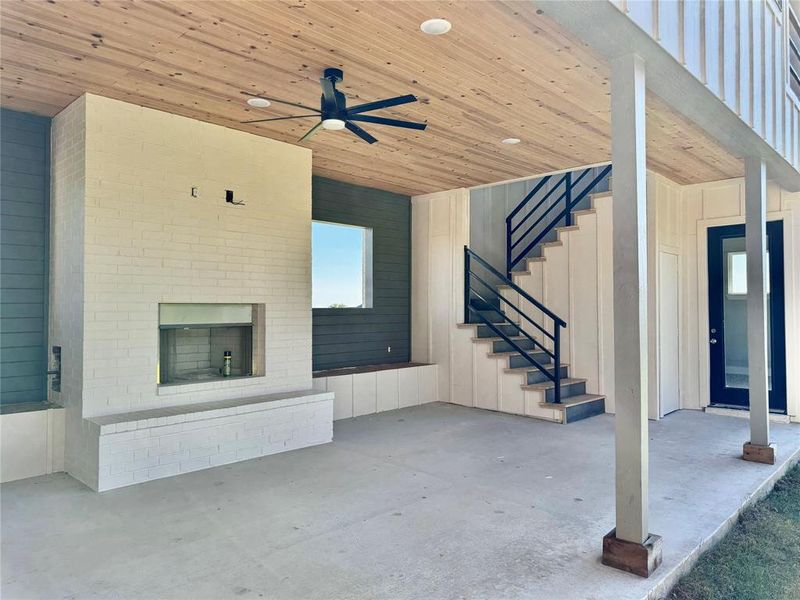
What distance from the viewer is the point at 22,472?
4.11 metres

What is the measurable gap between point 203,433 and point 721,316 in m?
6.25

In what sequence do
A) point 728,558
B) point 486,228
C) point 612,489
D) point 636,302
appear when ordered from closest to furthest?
1. point 636,302
2. point 728,558
3. point 612,489
4. point 486,228

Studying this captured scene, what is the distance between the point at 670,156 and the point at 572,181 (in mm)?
2497

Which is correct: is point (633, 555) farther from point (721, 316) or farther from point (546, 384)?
point (721, 316)

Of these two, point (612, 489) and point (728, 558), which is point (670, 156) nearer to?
point (612, 489)

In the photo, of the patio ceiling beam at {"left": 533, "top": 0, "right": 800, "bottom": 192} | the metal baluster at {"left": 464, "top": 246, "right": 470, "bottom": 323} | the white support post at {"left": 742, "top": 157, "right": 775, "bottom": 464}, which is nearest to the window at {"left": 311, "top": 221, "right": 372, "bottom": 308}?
the metal baluster at {"left": 464, "top": 246, "right": 470, "bottom": 323}

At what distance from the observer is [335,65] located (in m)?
3.59

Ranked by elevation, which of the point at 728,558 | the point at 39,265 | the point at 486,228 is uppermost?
the point at 486,228

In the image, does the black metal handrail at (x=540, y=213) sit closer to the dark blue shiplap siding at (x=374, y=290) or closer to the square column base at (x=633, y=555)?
the dark blue shiplap siding at (x=374, y=290)

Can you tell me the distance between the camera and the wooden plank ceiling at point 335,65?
298 centimetres

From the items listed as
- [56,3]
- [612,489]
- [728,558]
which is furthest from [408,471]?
[56,3]

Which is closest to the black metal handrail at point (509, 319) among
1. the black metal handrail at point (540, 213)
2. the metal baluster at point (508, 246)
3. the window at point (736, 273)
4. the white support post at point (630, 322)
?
the metal baluster at point (508, 246)

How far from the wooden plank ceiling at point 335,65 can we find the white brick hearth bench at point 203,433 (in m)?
2.53

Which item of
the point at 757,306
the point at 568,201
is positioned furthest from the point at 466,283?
the point at 757,306
